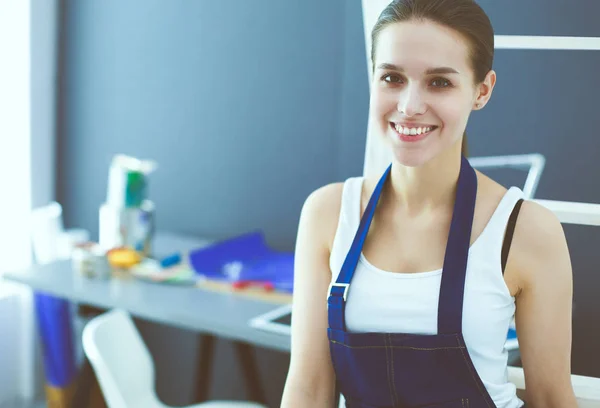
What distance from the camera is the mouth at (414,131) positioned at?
127cm

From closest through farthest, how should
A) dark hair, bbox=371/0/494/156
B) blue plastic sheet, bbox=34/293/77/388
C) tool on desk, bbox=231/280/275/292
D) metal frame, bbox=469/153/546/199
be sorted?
1. dark hair, bbox=371/0/494/156
2. metal frame, bbox=469/153/546/199
3. tool on desk, bbox=231/280/275/292
4. blue plastic sheet, bbox=34/293/77/388

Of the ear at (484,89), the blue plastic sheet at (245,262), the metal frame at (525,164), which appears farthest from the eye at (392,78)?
the blue plastic sheet at (245,262)

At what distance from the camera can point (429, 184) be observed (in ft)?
4.63

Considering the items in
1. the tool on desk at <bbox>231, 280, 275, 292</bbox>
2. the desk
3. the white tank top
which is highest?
the white tank top

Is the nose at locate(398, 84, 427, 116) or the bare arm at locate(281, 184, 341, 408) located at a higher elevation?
the nose at locate(398, 84, 427, 116)

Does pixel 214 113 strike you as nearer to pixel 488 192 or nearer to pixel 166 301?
pixel 166 301

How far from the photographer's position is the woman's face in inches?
49.0

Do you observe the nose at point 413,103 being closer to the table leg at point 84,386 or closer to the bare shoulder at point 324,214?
the bare shoulder at point 324,214

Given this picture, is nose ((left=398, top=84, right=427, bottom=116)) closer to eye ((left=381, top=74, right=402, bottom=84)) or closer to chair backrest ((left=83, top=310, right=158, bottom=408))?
eye ((left=381, top=74, right=402, bottom=84))

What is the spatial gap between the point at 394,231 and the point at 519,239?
228mm

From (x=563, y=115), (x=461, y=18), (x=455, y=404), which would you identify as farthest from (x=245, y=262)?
(x=461, y=18)

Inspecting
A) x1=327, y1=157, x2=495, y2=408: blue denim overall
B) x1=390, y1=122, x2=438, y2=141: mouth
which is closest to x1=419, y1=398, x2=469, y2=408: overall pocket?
x1=327, y1=157, x2=495, y2=408: blue denim overall

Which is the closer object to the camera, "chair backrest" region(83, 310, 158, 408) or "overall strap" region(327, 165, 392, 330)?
"overall strap" region(327, 165, 392, 330)

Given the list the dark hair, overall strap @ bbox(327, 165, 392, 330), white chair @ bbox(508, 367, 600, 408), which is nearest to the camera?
the dark hair
